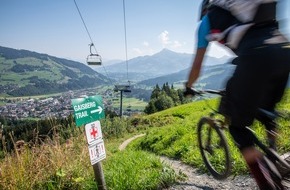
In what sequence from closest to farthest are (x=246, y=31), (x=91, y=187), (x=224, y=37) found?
1. (x=246, y=31)
2. (x=224, y=37)
3. (x=91, y=187)

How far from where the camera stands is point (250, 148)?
289cm

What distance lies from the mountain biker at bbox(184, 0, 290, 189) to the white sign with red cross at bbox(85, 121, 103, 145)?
7.03 ft

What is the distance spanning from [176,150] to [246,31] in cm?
542

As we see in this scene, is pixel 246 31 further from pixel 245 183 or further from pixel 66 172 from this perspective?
pixel 66 172

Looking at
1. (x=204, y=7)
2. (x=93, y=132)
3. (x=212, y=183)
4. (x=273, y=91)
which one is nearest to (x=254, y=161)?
(x=273, y=91)

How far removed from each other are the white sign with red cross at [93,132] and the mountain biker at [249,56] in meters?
2.14

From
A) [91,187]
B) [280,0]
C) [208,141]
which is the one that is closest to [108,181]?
[91,187]

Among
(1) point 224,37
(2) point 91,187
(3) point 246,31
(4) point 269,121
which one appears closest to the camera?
(3) point 246,31

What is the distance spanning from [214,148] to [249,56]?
92.9 inches

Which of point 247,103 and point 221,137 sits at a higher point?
point 247,103

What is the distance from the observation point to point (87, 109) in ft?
14.6

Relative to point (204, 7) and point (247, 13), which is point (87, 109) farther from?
point (247, 13)

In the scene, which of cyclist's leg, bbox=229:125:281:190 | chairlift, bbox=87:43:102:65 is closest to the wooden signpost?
cyclist's leg, bbox=229:125:281:190

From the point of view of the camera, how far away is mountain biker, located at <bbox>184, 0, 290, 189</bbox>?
252 centimetres
